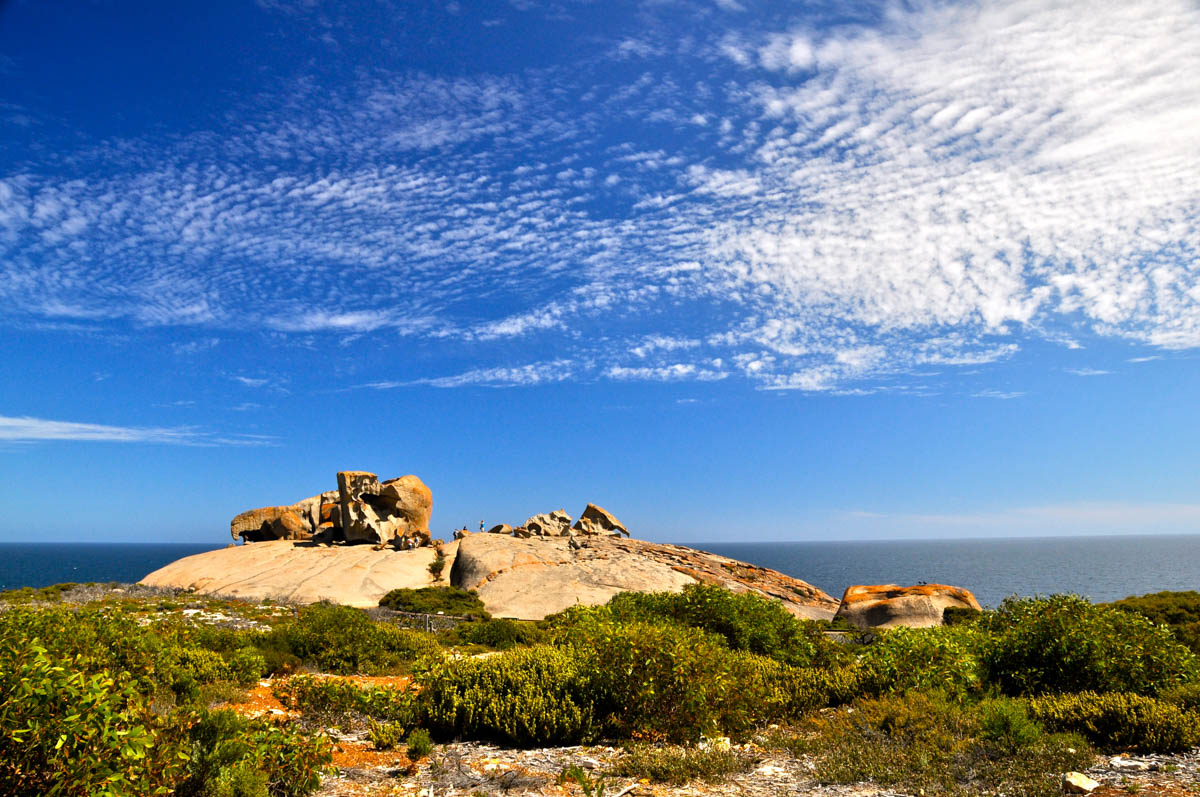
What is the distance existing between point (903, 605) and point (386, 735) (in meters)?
31.4

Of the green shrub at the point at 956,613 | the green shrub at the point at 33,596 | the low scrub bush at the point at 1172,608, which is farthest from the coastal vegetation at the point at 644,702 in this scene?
the green shrub at the point at 33,596

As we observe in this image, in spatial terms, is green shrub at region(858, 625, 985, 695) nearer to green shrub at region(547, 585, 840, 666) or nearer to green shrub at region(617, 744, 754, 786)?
green shrub at region(547, 585, 840, 666)

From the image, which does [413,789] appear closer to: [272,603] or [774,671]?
[774,671]

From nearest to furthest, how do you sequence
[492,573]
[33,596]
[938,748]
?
[938,748] < [33,596] < [492,573]

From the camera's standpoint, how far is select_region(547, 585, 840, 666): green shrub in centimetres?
1500

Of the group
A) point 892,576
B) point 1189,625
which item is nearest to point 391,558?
point 1189,625

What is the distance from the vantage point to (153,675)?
1137 cm

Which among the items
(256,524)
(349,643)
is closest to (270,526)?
(256,524)

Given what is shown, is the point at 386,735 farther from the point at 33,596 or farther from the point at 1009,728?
the point at 33,596

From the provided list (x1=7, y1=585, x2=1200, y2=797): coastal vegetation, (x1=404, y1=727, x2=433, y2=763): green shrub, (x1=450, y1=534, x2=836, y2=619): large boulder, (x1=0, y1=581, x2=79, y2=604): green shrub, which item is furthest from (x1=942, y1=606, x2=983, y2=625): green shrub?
(x1=0, y1=581, x2=79, y2=604): green shrub

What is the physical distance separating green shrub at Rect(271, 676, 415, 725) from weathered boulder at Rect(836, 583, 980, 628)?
2887 centimetres

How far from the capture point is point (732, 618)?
15.6m

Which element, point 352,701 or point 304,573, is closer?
point 352,701

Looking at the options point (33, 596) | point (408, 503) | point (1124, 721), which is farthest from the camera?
point (408, 503)
